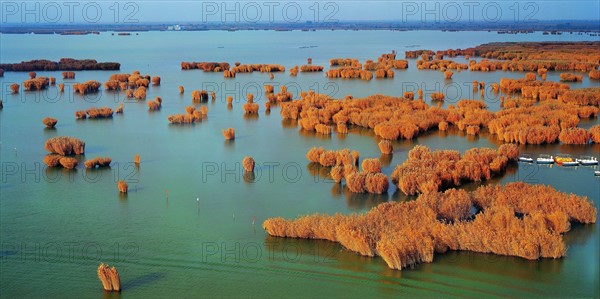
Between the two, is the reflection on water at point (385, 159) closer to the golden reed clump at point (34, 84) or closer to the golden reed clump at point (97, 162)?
the golden reed clump at point (97, 162)

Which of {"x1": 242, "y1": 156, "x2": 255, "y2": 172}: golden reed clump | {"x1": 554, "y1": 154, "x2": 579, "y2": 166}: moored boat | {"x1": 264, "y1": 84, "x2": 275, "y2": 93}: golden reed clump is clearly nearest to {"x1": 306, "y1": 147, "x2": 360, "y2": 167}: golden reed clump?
{"x1": 242, "y1": 156, "x2": 255, "y2": 172}: golden reed clump

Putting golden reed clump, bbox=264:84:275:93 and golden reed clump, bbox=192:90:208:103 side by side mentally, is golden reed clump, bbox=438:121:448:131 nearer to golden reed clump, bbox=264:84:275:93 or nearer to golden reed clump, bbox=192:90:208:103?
golden reed clump, bbox=264:84:275:93

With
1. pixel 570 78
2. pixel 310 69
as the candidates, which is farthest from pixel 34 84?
pixel 570 78

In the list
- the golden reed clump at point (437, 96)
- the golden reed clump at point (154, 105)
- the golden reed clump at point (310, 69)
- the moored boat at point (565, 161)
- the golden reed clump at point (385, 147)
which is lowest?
the moored boat at point (565, 161)

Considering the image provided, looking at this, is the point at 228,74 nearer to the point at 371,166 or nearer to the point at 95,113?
the point at 95,113

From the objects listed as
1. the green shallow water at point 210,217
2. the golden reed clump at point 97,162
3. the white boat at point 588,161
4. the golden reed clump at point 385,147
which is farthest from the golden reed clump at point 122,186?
the white boat at point 588,161
